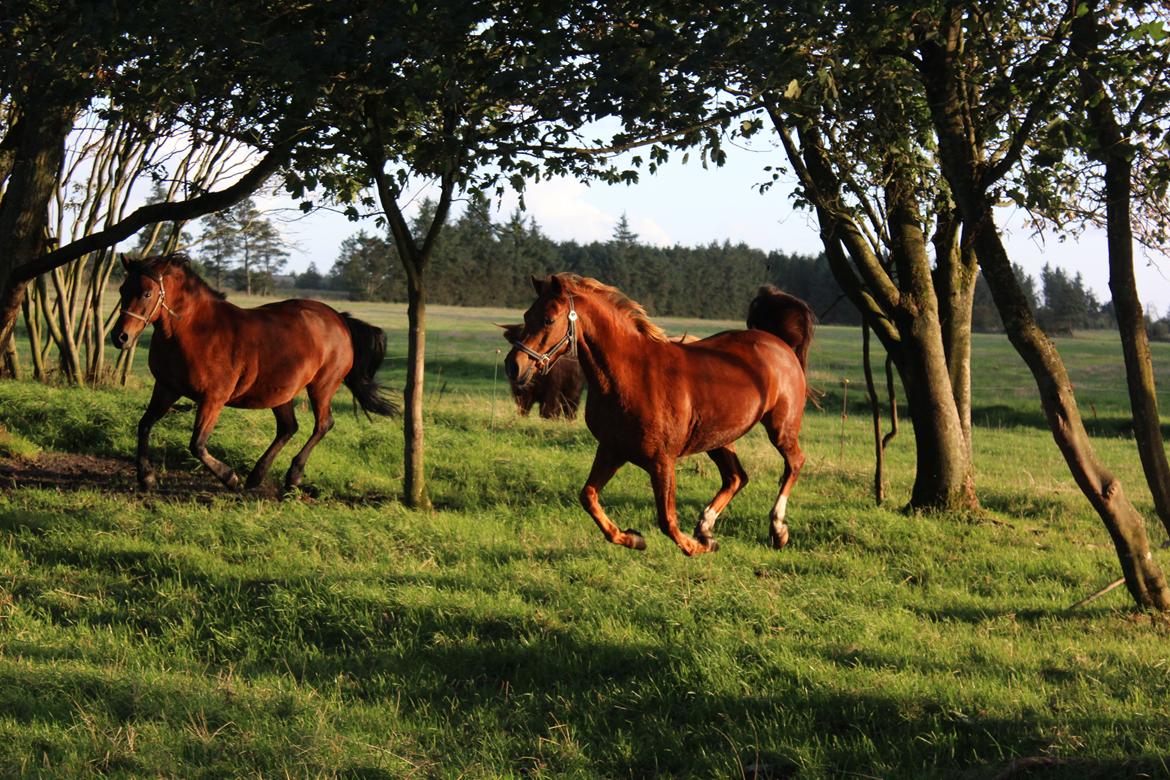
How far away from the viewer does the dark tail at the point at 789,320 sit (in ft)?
36.0

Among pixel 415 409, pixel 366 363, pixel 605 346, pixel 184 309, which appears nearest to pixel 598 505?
pixel 605 346

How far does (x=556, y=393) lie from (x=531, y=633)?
1359cm

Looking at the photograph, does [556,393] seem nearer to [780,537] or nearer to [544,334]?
[780,537]

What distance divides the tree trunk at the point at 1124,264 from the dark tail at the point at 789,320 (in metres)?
3.87

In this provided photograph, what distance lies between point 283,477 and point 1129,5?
9649mm

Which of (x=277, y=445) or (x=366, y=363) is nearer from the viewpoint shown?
(x=277, y=445)

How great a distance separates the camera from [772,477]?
14.1m

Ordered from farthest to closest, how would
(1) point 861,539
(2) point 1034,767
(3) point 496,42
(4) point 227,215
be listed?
(4) point 227,215 → (1) point 861,539 → (3) point 496,42 → (2) point 1034,767

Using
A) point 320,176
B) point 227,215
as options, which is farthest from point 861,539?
point 227,215

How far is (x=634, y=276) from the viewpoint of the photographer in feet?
320

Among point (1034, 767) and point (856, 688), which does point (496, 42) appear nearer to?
point (856, 688)

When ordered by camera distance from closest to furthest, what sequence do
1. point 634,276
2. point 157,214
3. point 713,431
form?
point 713,431
point 157,214
point 634,276

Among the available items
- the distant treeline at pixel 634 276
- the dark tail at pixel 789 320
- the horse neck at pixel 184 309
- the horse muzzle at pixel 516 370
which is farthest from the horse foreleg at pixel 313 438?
the distant treeline at pixel 634 276

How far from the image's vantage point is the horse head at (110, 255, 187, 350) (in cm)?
1005
